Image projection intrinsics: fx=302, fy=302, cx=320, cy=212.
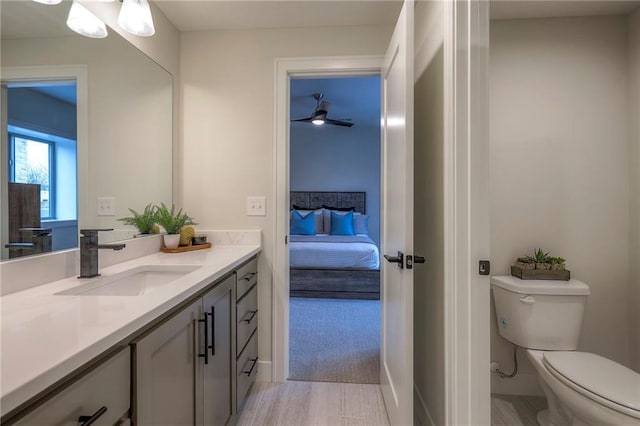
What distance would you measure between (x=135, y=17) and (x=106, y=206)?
0.94 metres

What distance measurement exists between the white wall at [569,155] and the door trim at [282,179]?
0.90 meters

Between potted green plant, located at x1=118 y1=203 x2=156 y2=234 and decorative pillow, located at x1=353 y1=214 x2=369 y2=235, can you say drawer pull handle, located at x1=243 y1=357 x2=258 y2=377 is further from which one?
decorative pillow, located at x1=353 y1=214 x2=369 y2=235

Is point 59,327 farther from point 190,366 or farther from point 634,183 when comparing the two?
point 634,183

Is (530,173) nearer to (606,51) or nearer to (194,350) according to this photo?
(606,51)

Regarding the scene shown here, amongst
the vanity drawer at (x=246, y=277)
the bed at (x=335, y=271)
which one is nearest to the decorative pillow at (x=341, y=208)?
the bed at (x=335, y=271)

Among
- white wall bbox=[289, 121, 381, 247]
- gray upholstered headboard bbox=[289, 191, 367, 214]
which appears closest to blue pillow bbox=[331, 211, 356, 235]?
gray upholstered headboard bbox=[289, 191, 367, 214]

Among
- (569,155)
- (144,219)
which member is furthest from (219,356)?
(569,155)

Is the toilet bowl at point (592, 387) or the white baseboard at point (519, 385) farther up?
the toilet bowl at point (592, 387)

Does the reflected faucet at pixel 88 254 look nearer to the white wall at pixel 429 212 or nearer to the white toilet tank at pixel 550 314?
the white wall at pixel 429 212

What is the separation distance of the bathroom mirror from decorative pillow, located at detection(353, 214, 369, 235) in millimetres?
3822

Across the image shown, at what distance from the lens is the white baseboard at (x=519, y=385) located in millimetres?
1897

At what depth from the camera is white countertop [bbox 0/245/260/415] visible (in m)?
0.49

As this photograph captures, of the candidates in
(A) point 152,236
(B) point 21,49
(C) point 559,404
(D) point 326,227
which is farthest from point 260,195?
(D) point 326,227

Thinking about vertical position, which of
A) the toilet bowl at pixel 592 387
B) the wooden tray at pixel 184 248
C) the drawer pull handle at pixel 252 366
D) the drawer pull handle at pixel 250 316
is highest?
the wooden tray at pixel 184 248
